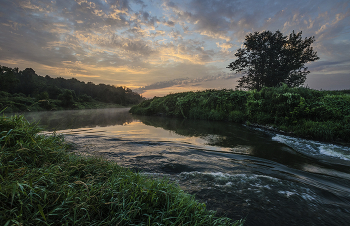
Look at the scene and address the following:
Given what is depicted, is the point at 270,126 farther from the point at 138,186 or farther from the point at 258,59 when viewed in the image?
the point at 258,59

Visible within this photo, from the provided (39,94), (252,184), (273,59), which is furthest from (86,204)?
(39,94)

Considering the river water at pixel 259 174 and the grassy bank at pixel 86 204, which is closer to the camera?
the grassy bank at pixel 86 204

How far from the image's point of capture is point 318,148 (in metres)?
4.98

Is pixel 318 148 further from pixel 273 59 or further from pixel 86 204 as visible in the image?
pixel 273 59

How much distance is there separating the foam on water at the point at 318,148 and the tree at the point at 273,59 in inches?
503

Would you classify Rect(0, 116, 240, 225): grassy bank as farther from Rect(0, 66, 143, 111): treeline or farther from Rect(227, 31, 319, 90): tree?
Rect(227, 31, 319, 90): tree

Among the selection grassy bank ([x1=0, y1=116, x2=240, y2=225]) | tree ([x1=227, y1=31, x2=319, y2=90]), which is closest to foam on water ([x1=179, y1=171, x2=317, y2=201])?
grassy bank ([x1=0, y1=116, x2=240, y2=225])

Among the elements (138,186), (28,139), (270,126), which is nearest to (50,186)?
(138,186)

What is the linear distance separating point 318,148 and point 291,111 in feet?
9.58

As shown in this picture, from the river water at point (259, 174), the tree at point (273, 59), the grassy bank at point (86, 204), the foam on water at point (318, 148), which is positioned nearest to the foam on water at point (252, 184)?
Answer: the river water at point (259, 174)

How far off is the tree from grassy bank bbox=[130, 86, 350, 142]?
7684 millimetres

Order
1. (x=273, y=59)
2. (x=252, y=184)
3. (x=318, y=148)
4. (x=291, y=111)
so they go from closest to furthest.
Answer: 1. (x=252, y=184)
2. (x=318, y=148)
3. (x=291, y=111)
4. (x=273, y=59)

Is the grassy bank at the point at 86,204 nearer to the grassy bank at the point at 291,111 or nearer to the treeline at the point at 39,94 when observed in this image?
the grassy bank at the point at 291,111

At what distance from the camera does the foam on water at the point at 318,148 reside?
4.44 metres
